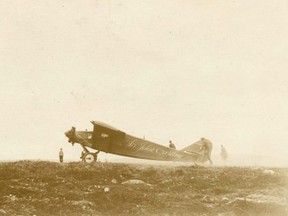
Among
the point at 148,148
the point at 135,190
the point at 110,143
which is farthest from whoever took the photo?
the point at 148,148

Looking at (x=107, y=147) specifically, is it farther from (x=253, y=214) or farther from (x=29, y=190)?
(x=253, y=214)

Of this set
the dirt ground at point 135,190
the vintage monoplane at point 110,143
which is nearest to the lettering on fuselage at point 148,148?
the vintage monoplane at point 110,143

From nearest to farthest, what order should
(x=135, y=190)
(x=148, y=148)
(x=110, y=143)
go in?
(x=135, y=190)
(x=110, y=143)
(x=148, y=148)

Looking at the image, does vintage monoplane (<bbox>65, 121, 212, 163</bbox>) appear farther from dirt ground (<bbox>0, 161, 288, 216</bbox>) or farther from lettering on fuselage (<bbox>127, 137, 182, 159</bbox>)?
dirt ground (<bbox>0, 161, 288, 216</bbox>)

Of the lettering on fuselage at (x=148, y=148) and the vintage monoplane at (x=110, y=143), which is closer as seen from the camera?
the vintage monoplane at (x=110, y=143)

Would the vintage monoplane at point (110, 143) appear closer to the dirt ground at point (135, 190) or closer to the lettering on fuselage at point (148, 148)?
the lettering on fuselage at point (148, 148)

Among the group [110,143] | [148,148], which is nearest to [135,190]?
[110,143]

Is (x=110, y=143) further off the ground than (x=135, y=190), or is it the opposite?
(x=110, y=143)

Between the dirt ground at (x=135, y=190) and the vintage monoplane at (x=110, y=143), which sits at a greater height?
the vintage monoplane at (x=110, y=143)

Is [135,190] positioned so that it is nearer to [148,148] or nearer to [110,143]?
[110,143]
